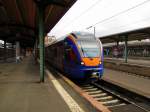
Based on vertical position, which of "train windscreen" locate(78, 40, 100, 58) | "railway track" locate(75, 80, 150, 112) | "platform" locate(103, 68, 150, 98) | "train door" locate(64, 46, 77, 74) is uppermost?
"train windscreen" locate(78, 40, 100, 58)

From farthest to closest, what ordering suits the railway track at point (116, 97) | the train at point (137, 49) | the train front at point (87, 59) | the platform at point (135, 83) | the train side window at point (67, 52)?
the train at point (137, 49), the train side window at point (67, 52), the train front at point (87, 59), the platform at point (135, 83), the railway track at point (116, 97)

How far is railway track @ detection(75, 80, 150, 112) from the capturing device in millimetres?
9352

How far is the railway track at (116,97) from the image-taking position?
935cm

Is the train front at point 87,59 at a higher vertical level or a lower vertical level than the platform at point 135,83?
higher

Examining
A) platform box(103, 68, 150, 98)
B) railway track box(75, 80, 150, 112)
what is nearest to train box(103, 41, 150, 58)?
platform box(103, 68, 150, 98)

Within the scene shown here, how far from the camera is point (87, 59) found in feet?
44.8

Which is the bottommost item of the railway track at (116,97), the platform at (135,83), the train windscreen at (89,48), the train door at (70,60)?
the railway track at (116,97)

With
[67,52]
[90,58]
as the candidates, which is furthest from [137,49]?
[90,58]

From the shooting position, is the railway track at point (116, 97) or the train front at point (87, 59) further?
the train front at point (87, 59)

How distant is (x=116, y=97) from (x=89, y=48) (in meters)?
4.05

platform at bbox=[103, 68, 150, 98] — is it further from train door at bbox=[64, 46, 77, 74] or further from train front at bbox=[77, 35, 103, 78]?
train door at bbox=[64, 46, 77, 74]

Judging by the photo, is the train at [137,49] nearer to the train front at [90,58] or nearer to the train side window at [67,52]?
the train side window at [67,52]

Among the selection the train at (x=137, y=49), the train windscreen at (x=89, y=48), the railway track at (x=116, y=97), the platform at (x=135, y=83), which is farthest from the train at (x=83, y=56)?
the train at (x=137, y=49)

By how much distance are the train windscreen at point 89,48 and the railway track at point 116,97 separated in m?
1.74
